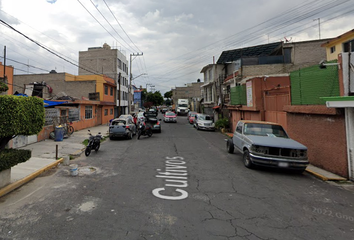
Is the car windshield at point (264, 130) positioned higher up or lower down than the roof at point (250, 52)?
lower down

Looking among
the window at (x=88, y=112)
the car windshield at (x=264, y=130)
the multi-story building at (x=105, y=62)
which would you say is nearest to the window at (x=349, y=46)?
the car windshield at (x=264, y=130)

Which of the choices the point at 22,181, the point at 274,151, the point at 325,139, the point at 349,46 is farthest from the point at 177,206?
the point at 349,46

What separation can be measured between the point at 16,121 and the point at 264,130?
8341 mm

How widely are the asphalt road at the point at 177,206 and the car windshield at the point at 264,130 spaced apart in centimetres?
163

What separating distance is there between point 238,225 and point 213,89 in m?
29.9

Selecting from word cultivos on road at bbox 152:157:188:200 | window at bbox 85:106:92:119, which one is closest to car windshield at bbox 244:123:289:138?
word cultivos on road at bbox 152:157:188:200

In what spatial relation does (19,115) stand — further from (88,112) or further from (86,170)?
(88,112)

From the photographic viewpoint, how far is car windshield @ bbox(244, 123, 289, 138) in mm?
8258

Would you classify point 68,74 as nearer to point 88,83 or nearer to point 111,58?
point 88,83

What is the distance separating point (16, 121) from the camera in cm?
501

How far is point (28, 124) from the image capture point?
5.39m

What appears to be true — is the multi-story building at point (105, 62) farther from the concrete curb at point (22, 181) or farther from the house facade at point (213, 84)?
the concrete curb at point (22, 181)

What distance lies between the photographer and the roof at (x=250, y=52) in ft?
79.0

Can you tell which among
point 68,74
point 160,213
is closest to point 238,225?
point 160,213
